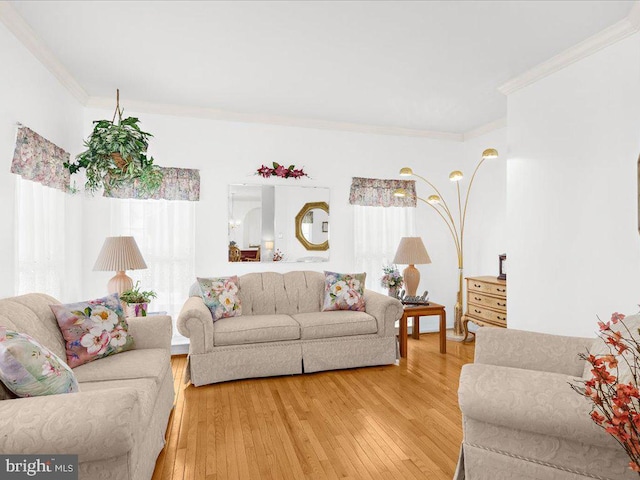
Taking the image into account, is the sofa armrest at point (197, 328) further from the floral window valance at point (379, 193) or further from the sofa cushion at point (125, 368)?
the floral window valance at point (379, 193)

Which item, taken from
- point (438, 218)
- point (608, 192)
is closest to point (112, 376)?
point (608, 192)

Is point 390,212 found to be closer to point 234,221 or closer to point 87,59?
point 234,221

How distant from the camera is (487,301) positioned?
163 inches

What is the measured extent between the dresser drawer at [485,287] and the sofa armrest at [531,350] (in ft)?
6.15

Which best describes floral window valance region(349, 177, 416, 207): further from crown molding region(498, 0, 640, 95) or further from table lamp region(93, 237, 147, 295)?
table lamp region(93, 237, 147, 295)

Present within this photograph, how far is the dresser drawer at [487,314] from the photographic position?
3.88 metres

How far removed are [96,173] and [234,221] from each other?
1.49 m

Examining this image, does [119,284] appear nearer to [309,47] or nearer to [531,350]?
[309,47]

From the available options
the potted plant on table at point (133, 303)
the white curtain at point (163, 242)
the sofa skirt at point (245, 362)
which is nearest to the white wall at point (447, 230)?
the sofa skirt at point (245, 362)

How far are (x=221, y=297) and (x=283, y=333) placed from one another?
2.34ft

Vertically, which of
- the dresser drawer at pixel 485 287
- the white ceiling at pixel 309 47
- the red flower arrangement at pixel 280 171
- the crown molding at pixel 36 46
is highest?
the white ceiling at pixel 309 47

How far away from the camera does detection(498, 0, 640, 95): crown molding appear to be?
2453mm

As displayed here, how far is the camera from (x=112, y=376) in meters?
2.06

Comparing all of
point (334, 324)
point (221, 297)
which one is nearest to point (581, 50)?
point (334, 324)
